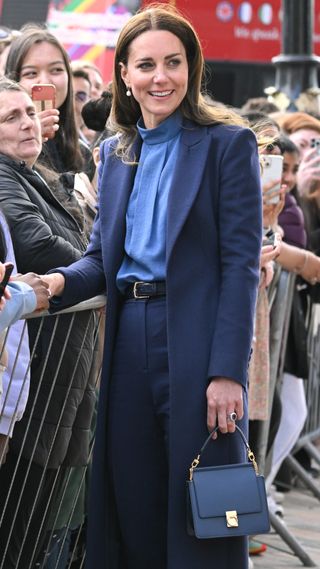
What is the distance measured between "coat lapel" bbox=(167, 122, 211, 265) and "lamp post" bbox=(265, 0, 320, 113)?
22.6 feet

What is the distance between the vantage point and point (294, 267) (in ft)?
23.4

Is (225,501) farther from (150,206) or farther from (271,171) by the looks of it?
(271,171)

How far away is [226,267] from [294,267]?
8.98ft

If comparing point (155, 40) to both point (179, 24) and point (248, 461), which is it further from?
point (248, 461)

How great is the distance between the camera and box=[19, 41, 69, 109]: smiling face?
646 cm

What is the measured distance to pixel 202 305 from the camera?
4449 mm

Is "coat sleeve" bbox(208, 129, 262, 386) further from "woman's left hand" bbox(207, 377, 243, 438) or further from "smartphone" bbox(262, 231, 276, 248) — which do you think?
"smartphone" bbox(262, 231, 276, 248)

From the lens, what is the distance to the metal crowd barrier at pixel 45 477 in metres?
4.96

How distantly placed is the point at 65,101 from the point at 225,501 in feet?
9.13

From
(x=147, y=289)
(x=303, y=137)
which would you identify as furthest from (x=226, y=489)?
(x=303, y=137)

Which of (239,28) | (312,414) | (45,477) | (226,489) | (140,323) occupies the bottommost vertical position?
(312,414)

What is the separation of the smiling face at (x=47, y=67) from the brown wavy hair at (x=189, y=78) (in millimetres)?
1661

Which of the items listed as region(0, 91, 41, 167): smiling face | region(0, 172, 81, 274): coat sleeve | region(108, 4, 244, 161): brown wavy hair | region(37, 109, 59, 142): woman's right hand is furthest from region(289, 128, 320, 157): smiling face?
region(108, 4, 244, 161): brown wavy hair

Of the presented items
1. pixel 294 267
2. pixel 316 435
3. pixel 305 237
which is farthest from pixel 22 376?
pixel 316 435
